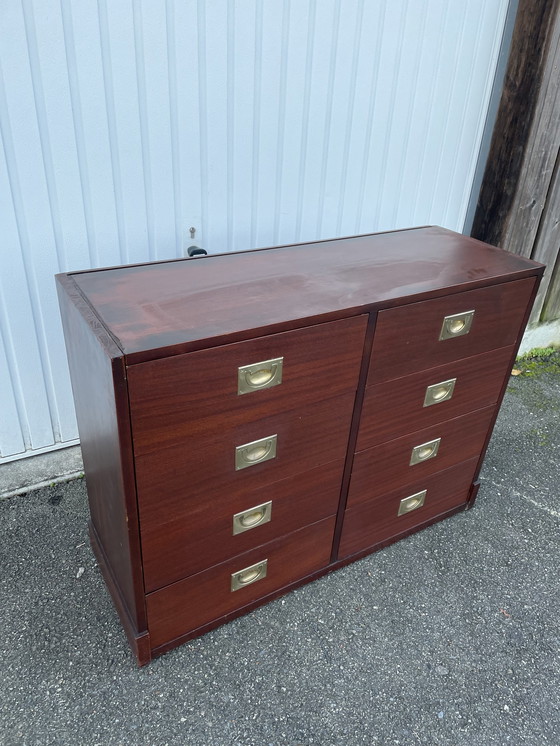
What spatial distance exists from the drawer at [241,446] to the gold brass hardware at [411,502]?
0.40 meters

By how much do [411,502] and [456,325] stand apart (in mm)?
631

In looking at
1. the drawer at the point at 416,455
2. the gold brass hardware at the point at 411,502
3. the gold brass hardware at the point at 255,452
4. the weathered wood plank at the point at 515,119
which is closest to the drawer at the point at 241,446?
the gold brass hardware at the point at 255,452

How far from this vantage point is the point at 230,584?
1.52 m

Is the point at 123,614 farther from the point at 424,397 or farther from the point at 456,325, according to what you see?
the point at 456,325

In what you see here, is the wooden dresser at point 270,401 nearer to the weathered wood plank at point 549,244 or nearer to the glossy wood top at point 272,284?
the glossy wood top at point 272,284

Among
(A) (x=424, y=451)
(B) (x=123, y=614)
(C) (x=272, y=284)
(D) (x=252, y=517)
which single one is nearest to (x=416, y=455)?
(A) (x=424, y=451)

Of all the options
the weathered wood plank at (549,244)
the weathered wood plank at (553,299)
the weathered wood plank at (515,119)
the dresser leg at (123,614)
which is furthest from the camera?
the weathered wood plank at (553,299)

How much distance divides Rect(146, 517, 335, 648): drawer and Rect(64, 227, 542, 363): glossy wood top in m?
0.66

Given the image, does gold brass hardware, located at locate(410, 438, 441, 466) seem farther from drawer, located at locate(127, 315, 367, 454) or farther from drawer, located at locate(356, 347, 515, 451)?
drawer, located at locate(127, 315, 367, 454)

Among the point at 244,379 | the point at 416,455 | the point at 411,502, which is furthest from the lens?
the point at 411,502

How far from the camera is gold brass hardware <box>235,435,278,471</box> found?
132 cm

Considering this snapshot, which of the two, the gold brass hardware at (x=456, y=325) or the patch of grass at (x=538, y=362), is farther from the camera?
the patch of grass at (x=538, y=362)

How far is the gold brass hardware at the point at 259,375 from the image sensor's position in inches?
47.6

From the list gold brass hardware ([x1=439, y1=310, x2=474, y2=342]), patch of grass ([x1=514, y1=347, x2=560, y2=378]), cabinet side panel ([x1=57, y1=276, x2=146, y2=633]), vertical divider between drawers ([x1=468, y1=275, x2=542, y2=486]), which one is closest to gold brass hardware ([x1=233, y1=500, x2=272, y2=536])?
cabinet side panel ([x1=57, y1=276, x2=146, y2=633])
